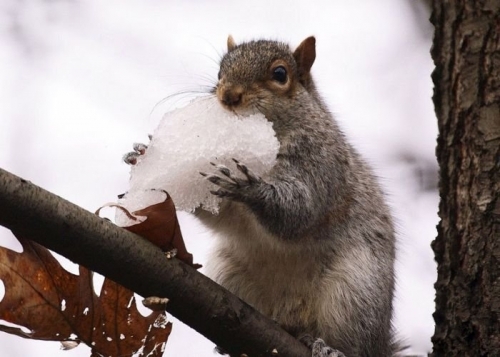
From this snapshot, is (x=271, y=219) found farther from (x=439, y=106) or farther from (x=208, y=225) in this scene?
→ (x=439, y=106)

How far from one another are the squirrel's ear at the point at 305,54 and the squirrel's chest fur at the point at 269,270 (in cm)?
86

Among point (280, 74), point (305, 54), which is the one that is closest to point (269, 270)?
point (280, 74)

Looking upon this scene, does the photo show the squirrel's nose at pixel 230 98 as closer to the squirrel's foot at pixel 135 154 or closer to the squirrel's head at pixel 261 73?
the squirrel's head at pixel 261 73

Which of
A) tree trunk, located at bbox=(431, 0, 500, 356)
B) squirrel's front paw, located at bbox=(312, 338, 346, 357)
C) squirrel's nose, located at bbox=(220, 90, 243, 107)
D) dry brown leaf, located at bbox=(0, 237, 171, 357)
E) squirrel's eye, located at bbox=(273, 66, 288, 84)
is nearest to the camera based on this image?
tree trunk, located at bbox=(431, 0, 500, 356)

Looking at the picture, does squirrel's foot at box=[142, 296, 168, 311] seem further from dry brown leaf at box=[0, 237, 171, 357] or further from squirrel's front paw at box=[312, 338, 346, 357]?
squirrel's front paw at box=[312, 338, 346, 357]

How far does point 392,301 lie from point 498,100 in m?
1.60

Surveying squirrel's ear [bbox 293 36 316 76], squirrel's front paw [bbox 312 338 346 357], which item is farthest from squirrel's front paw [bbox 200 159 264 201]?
squirrel's ear [bbox 293 36 316 76]

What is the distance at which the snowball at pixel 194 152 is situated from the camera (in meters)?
2.60

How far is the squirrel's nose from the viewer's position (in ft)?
9.87

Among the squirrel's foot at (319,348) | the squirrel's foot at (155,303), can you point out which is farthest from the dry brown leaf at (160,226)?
the squirrel's foot at (319,348)

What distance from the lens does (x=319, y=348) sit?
2818 millimetres

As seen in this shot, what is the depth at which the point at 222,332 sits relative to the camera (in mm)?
→ 2275

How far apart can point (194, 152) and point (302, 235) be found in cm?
65

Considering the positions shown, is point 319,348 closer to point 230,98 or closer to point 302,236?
point 302,236
